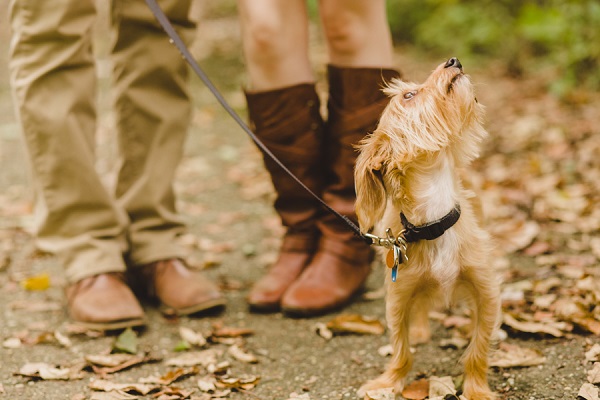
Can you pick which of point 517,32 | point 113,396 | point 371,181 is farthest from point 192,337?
point 517,32

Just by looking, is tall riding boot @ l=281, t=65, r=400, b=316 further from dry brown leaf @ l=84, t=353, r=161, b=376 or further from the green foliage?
the green foliage

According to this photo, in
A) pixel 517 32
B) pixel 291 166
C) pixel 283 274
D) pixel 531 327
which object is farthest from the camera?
pixel 517 32

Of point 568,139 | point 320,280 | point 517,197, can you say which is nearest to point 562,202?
point 517,197

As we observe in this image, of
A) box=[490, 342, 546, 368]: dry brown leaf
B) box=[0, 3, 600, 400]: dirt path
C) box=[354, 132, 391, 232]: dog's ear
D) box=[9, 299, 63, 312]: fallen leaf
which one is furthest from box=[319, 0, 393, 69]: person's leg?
box=[9, 299, 63, 312]: fallen leaf

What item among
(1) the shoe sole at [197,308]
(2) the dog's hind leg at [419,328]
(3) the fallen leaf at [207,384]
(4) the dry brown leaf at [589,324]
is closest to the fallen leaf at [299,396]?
(3) the fallen leaf at [207,384]

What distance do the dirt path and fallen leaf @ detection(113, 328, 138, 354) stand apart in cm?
5

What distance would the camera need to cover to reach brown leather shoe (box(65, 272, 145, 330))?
315 cm

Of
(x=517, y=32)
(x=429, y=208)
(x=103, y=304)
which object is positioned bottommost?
(x=103, y=304)

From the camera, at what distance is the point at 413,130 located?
231 centimetres

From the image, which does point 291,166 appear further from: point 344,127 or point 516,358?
point 516,358

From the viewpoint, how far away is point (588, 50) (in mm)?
6422

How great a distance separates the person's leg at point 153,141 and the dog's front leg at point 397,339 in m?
1.06

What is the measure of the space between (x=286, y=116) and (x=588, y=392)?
67.1 inches

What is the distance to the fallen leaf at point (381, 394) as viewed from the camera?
8.07 ft
